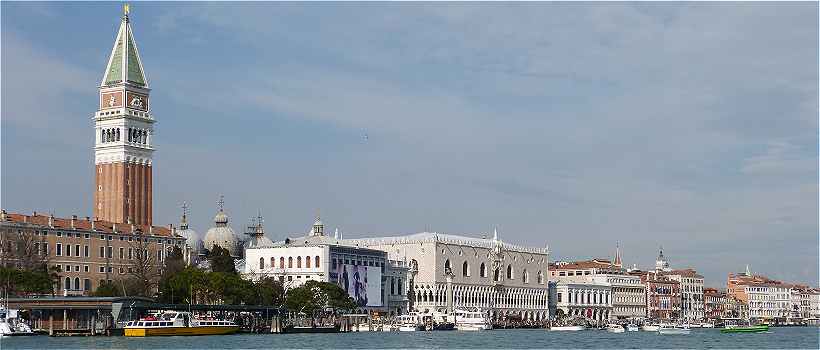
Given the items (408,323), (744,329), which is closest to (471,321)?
(408,323)

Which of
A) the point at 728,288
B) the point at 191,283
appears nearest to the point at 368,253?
the point at 191,283

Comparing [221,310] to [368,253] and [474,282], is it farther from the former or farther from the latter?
[474,282]

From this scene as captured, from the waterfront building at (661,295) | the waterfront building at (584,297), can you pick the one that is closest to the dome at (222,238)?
the waterfront building at (584,297)

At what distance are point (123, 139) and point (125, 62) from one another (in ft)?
18.5

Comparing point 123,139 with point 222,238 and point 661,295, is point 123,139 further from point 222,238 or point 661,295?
point 661,295

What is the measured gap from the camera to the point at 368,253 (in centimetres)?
9569

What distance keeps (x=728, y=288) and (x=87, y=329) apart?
11121 cm

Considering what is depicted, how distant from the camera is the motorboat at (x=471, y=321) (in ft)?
295

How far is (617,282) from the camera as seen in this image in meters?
134

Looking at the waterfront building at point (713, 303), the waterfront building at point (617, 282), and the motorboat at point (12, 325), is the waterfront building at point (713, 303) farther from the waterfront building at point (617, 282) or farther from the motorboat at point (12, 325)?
the motorboat at point (12, 325)

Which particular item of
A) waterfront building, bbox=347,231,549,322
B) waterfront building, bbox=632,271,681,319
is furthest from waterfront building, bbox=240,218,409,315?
waterfront building, bbox=632,271,681,319

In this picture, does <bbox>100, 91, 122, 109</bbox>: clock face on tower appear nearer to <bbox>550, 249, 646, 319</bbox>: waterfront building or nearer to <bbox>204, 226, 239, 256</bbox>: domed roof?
<bbox>204, 226, 239, 256</bbox>: domed roof

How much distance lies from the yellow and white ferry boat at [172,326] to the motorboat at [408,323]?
61.1ft

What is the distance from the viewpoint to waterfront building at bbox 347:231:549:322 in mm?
102250
